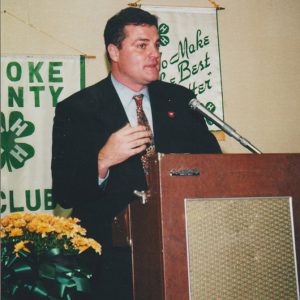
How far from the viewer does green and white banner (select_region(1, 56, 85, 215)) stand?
3.28 metres

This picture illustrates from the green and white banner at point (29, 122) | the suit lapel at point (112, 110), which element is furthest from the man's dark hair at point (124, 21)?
the green and white banner at point (29, 122)

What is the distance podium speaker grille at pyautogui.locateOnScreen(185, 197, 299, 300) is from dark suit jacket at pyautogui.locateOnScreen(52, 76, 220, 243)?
2.33ft

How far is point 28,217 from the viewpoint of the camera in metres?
1.44

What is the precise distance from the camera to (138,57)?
255 centimetres

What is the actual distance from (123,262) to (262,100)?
2.57 m

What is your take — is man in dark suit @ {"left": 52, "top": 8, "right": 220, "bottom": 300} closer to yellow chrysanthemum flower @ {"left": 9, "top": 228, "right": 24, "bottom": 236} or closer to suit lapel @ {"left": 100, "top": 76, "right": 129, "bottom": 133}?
suit lapel @ {"left": 100, "top": 76, "right": 129, "bottom": 133}

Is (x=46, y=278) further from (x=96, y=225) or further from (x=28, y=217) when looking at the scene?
(x=96, y=225)

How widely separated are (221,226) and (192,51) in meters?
2.60

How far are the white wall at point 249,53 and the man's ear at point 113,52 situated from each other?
0.82m

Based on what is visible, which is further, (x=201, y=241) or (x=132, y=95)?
(x=132, y=95)

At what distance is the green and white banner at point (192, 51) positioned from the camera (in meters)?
3.61

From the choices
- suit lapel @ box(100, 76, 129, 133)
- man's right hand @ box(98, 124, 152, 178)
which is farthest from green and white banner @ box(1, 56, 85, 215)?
man's right hand @ box(98, 124, 152, 178)

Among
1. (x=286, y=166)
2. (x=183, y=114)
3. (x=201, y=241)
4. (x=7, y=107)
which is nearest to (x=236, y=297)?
(x=201, y=241)

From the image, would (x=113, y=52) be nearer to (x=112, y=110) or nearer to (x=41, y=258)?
(x=112, y=110)
